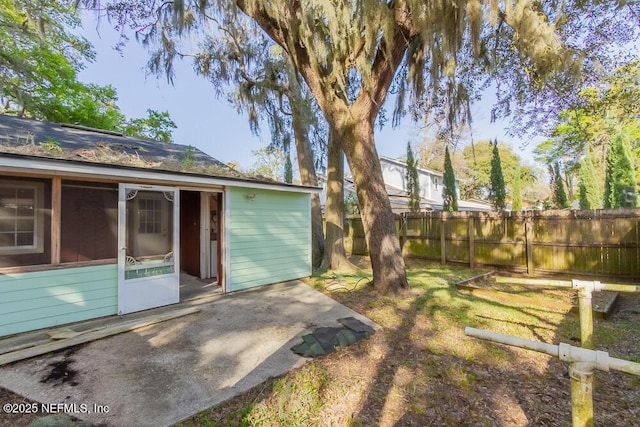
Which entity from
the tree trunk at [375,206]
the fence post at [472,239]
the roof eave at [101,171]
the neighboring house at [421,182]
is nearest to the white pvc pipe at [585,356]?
the tree trunk at [375,206]

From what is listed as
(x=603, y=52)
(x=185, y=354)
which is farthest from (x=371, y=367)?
(x=603, y=52)

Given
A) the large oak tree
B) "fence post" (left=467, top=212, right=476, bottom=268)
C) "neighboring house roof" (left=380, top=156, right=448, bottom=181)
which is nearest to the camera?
the large oak tree

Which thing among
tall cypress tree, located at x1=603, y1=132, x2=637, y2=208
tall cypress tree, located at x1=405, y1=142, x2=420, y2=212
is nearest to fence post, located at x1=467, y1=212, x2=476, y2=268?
tall cypress tree, located at x1=405, y1=142, x2=420, y2=212

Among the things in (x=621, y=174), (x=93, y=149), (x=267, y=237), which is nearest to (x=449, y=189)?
(x=621, y=174)

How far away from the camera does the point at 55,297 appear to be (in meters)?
3.92

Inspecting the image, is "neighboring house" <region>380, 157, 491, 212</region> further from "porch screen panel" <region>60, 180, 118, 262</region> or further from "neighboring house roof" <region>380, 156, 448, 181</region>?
"porch screen panel" <region>60, 180, 118, 262</region>

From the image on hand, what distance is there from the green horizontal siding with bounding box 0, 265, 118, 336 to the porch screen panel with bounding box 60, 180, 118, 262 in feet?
0.72

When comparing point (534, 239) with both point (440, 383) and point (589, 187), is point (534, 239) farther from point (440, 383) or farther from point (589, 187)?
point (589, 187)

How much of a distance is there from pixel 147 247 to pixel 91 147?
279cm

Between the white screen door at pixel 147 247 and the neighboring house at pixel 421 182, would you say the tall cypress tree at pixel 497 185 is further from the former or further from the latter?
the white screen door at pixel 147 247

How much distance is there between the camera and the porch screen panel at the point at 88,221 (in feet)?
13.2

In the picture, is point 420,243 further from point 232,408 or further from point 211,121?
A: point 211,121

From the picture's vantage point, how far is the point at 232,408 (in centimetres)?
237

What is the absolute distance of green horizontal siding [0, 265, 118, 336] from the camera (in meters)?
3.63
